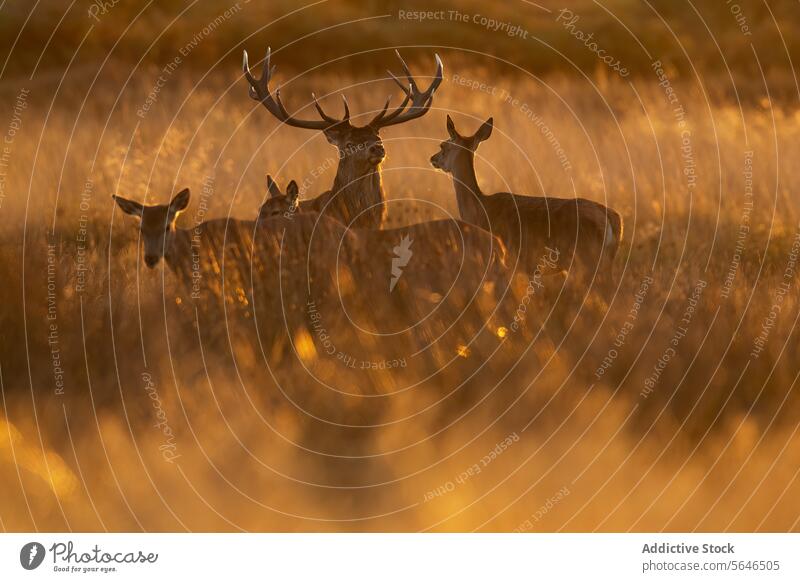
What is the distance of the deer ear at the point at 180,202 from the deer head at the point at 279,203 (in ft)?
1.21

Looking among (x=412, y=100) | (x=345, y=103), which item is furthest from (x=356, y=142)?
(x=412, y=100)

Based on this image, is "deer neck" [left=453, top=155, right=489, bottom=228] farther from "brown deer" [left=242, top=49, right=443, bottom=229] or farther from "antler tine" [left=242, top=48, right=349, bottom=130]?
"antler tine" [left=242, top=48, right=349, bottom=130]

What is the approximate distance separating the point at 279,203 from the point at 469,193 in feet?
3.15

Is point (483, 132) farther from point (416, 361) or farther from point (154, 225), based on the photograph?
point (154, 225)

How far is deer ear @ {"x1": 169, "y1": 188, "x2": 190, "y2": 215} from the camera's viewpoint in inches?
215

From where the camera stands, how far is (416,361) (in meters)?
5.57

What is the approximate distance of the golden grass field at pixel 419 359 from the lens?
5496 millimetres

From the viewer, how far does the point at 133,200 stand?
5.46 metres

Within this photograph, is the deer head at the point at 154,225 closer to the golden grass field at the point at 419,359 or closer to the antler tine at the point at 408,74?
the golden grass field at the point at 419,359

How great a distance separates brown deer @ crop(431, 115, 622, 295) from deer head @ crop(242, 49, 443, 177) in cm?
36

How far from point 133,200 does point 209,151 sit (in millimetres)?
449
